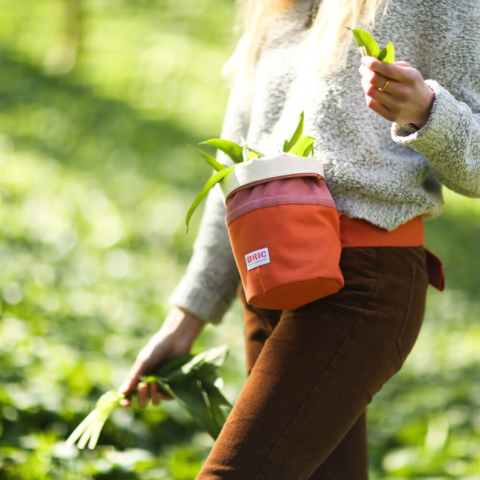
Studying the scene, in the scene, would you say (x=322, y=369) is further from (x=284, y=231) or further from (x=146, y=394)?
(x=146, y=394)

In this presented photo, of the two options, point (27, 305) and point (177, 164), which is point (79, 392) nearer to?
point (27, 305)

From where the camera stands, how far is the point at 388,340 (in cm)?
118

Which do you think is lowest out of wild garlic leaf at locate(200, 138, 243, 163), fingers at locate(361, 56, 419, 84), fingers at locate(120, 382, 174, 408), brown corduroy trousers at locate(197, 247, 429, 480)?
fingers at locate(120, 382, 174, 408)

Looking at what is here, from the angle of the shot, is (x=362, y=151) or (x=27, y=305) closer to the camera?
(x=362, y=151)

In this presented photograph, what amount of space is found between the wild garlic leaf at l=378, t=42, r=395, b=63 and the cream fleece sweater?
127 mm

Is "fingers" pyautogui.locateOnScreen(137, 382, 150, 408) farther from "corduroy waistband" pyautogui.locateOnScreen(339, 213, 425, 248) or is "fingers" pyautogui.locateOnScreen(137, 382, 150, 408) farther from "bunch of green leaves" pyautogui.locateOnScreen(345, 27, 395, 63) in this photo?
"bunch of green leaves" pyautogui.locateOnScreen(345, 27, 395, 63)

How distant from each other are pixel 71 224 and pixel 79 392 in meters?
2.54

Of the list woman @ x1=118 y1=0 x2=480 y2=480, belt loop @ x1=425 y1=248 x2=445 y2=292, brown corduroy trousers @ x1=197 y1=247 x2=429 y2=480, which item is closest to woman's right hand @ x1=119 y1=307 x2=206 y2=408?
woman @ x1=118 y1=0 x2=480 y2=480

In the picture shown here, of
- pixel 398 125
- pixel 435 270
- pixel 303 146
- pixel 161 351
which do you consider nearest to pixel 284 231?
pixel 303 146

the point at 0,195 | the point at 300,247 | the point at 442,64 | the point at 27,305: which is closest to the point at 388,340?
the point at 300,247

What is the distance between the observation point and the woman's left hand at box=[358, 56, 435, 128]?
999mm

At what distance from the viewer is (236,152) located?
49.0 inches

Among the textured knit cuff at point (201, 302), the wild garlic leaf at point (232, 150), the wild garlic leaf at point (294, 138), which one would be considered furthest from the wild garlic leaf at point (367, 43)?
the textured knit cuff at point (201, 302)

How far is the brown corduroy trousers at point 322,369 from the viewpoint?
111cm
